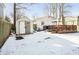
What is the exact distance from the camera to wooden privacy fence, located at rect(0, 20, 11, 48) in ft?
8.51

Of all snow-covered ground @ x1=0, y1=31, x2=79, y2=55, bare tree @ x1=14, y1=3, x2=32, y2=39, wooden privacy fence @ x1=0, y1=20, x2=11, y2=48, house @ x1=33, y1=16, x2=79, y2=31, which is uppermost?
bare tree @ x1=14, y1=3, x2=32, y2=39

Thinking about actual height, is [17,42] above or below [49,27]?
below

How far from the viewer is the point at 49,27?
2666 mm

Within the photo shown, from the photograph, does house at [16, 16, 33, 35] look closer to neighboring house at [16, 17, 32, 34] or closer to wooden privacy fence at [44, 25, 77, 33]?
neighboring house at [16, 17, 32, 34]

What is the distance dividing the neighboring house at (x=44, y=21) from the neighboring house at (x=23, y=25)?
105 millimetres

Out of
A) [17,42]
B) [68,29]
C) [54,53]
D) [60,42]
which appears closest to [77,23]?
[68,29]

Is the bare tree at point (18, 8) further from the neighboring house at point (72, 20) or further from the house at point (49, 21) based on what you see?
the neighboring house at point (72, 20)

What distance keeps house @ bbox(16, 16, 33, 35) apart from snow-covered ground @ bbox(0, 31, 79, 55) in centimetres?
8

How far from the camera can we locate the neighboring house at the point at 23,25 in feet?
8.66

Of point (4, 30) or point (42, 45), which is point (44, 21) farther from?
point (4, 30)

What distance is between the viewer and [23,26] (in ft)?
8.74

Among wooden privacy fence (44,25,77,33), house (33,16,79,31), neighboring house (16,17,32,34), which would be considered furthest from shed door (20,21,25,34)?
wooden privacy fence (44,25,77,33)

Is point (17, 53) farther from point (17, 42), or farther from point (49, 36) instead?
point (49, 36)
